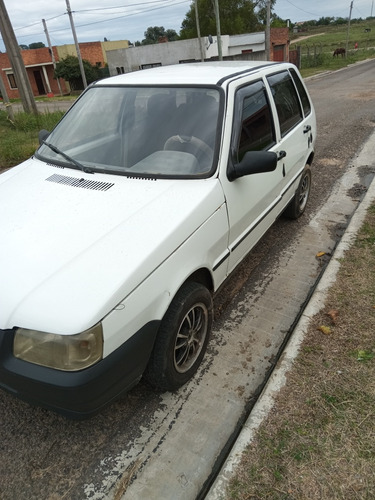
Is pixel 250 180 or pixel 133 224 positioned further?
pixel 250 180

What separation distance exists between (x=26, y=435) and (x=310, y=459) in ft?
5.33

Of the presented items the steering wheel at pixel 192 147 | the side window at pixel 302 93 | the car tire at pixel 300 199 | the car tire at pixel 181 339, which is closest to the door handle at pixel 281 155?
the steering wheel at pixel 192 147

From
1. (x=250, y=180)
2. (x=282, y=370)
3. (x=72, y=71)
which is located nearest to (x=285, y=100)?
(x=250, y=180)

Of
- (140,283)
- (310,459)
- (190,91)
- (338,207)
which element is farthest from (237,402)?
(338,207)

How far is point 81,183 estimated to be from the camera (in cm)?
253

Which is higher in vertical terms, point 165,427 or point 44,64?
point 44,64

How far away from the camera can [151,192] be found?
2369 mm

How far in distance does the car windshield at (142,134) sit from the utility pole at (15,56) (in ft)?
31.2

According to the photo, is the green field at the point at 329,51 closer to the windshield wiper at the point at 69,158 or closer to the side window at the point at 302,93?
the side window at the point at 302,93

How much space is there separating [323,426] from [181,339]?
96 centimetres

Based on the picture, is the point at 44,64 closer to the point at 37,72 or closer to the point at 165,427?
the point at 37,72

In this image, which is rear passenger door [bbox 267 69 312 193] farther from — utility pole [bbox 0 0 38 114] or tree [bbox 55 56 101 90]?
tree [bbox 55 56 101 90]

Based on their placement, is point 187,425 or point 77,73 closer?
point 187,425

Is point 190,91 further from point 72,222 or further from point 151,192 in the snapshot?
point 72,222
